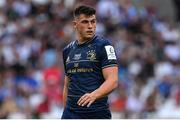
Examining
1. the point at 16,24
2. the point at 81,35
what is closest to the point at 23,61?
the point at 16,24

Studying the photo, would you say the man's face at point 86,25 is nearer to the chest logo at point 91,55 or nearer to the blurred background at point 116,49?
the chest logo at point 91,55

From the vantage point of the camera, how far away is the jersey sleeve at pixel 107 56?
7895 millimetres

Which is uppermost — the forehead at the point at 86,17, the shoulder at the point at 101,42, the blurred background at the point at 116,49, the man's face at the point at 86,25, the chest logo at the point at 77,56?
the forehead at the point at 86,17

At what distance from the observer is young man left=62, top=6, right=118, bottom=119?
7.92m

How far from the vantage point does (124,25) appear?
59.3 ft

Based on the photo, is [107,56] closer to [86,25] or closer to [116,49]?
[86,25]

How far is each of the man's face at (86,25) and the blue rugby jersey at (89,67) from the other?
3.8 inches

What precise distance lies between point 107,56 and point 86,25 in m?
0.40

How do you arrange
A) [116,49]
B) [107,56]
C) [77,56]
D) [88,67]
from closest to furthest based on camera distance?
1. [107,56]
2. [88,67]
3. [77,56]
4. [116,49]

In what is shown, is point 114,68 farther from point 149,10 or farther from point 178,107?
point 149,10

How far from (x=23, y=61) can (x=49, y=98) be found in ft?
6.56

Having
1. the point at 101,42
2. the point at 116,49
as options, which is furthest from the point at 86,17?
the point at 116,49

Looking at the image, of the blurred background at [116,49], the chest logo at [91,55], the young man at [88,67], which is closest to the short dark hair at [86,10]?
the young man at [88,67]

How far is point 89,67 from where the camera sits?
8008mm
